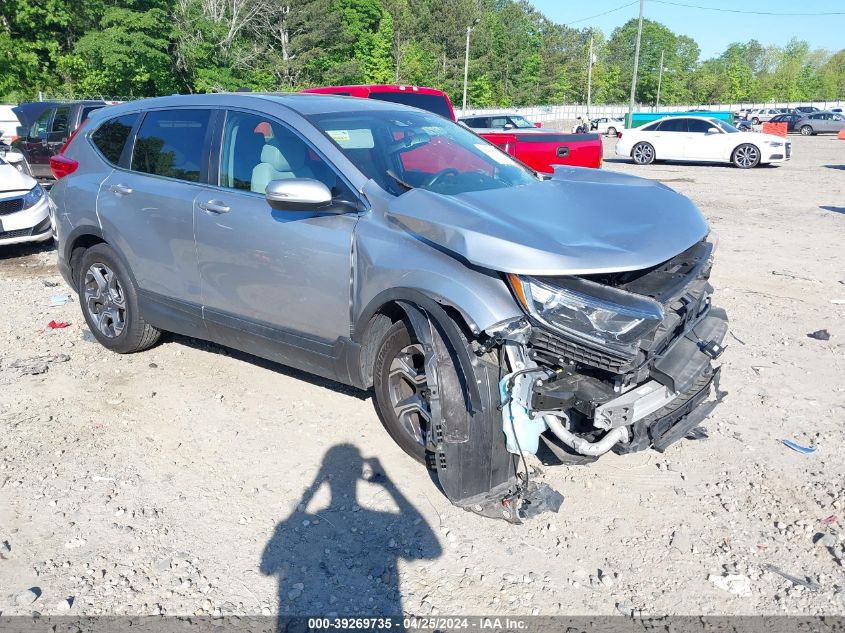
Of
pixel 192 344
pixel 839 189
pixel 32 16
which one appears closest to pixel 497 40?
pixel 32 16

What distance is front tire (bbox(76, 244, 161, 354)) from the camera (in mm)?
5273

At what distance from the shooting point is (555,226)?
3.38 m

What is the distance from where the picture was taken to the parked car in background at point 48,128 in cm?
1511

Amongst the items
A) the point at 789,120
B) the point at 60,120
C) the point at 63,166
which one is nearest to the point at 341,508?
the point at 63,166

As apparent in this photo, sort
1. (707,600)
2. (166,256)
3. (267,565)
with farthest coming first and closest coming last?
(166,256)
(267,565)
(707,600)

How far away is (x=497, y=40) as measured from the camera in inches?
3406

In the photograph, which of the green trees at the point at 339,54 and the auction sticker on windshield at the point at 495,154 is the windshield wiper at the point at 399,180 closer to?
the auction sticker on windshield at the point at 495,154

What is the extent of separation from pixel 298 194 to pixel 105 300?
2594mm

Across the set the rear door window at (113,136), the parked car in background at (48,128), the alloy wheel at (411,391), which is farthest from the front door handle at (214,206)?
the parked car in background at (48,128)

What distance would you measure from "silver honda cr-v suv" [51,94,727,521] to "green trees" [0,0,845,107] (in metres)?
37.1

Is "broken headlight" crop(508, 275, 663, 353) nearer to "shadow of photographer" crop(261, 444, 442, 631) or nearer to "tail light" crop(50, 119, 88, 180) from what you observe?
"shadow of photographer" crop(261, 444, 442, 631)

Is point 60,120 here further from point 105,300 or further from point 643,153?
point 643,153

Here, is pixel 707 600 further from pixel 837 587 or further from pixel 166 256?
pixel 166 256

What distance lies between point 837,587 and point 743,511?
0.59 meters
